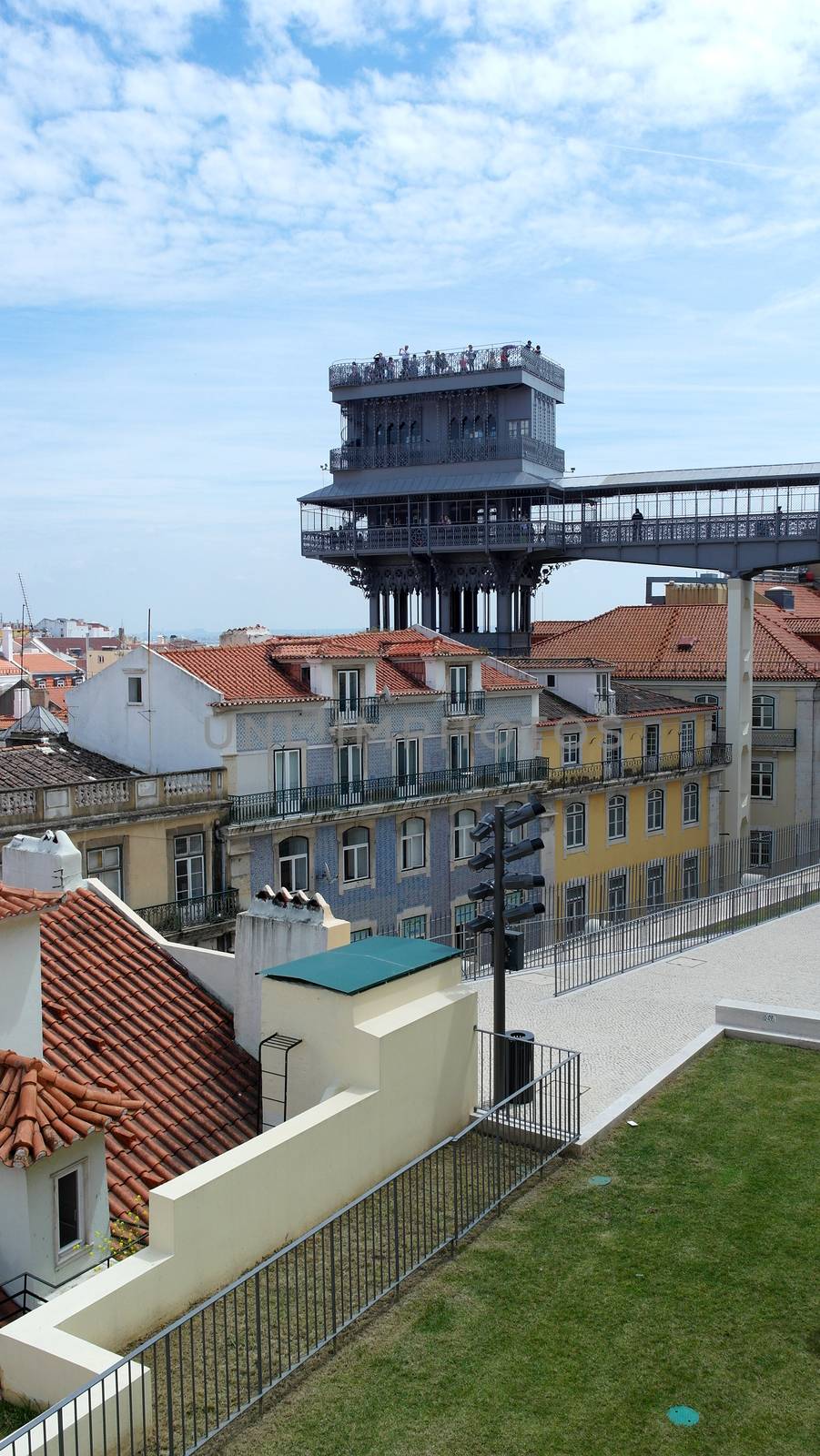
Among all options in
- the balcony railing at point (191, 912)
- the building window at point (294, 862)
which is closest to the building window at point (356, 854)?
the building window at point (294, 862)

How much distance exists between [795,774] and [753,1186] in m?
42.1

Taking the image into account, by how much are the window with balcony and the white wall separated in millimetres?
7859

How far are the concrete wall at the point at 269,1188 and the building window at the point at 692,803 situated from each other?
1438 inches

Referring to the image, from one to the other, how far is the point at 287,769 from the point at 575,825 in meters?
13.9

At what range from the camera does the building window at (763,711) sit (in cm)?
5353

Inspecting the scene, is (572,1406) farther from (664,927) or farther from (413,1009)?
(664,927)

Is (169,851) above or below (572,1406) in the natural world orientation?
above

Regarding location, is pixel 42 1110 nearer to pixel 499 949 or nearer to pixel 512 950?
pixel 499 949

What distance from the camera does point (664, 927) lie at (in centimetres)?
2822

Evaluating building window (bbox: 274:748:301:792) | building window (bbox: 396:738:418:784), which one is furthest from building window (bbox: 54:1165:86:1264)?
building window (bbox: 396:738:418:784)

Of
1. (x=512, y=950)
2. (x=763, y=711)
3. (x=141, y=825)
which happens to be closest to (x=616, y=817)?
(x=763, y=711)

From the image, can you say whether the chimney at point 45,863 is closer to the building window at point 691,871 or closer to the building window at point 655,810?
the building window at point 655,810

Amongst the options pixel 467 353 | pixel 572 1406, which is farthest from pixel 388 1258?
pixel 467 353

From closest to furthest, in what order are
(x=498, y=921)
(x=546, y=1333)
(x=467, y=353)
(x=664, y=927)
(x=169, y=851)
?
(x=546, y=1333), (x=498, y=921), (x=664, y=927), (x=169, y=851), (x=467, y=353)
